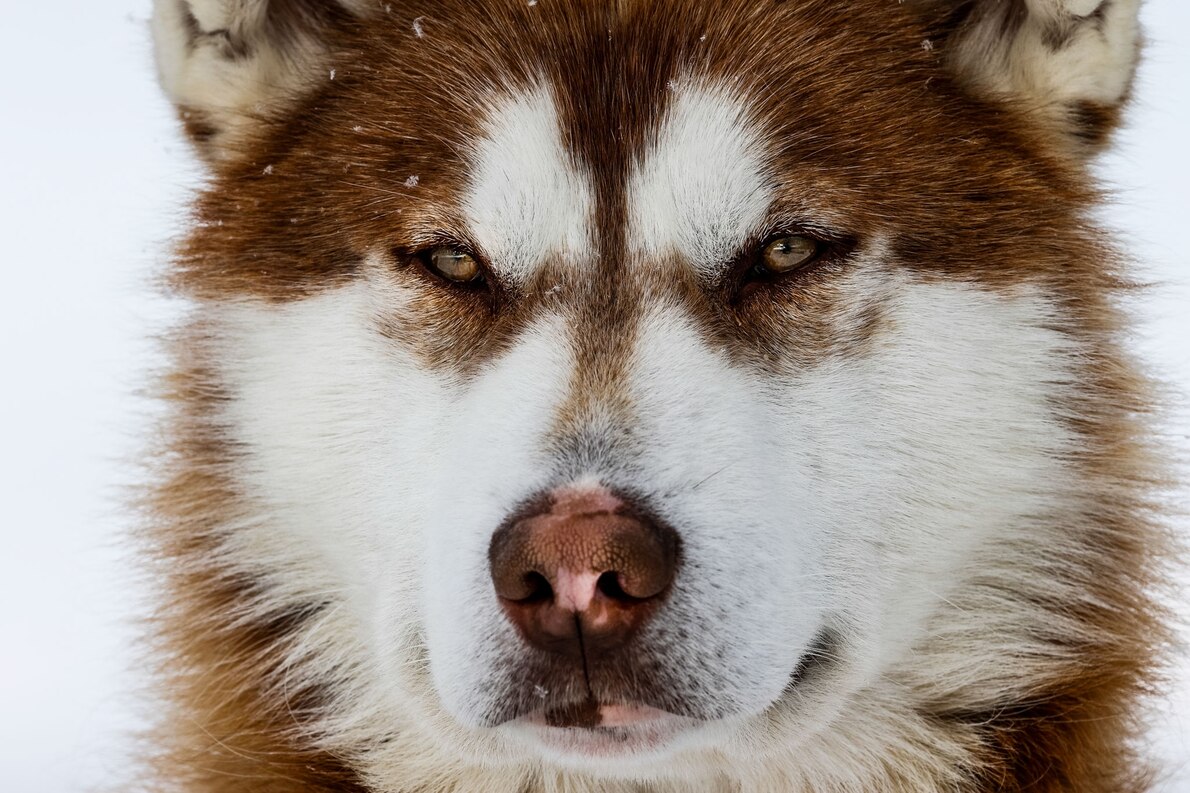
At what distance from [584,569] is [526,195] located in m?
0.98

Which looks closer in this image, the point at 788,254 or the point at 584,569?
the point at 584,569

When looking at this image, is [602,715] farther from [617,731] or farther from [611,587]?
[611,587]

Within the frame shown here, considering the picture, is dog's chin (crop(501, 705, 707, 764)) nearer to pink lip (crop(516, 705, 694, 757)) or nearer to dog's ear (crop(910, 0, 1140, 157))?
pink lip (crop(516, 705, 694, 757))

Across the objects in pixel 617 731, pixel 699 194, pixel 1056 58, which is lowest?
pixel 617 731

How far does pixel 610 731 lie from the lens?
9.07 feet

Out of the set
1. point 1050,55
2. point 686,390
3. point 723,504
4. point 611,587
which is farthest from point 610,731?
point 1050,55

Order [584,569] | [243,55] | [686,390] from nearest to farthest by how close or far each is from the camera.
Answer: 1. [584,569]
2. [686,390]
3. [243,55]

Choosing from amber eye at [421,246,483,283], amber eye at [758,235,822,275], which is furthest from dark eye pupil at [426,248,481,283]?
amber eye at [758,235,822,275]

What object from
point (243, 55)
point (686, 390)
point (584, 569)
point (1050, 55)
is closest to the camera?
point (584, 569)

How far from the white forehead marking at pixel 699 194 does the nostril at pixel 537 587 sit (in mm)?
854

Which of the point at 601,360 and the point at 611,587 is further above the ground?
the point at 601,360

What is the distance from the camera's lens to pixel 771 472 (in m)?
2.91

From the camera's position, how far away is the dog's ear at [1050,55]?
3.36 metres

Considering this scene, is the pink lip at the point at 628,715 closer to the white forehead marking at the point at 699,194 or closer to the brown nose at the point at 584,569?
the brown nose at the point at 584,569
